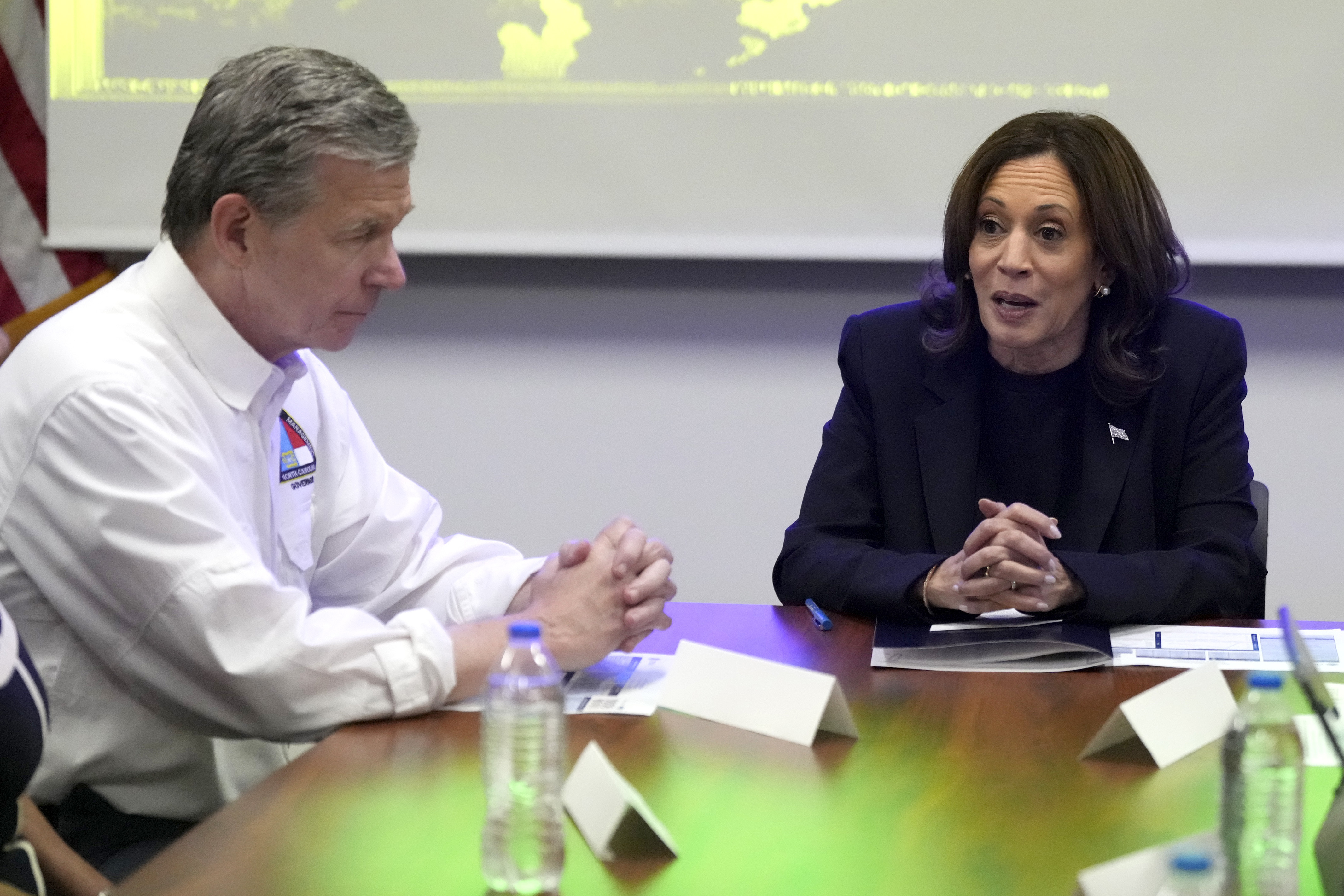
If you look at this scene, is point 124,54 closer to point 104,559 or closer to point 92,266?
point 92,266

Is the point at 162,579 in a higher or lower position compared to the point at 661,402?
higher

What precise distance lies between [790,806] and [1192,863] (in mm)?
490

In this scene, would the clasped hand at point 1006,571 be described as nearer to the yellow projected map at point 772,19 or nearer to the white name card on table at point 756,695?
the white name card on table at point 756,695

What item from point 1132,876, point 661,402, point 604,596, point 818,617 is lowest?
point 661,402

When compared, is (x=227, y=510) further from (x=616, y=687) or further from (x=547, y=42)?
(x=547, y=42)

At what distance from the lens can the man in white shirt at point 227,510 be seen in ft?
5.06

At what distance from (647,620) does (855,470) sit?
739 mm

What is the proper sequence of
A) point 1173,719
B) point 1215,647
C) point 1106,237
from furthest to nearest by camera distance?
point 1106,237
point 1215,647
point 1173,719

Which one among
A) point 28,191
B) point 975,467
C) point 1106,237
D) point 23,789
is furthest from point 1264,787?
point 28,191

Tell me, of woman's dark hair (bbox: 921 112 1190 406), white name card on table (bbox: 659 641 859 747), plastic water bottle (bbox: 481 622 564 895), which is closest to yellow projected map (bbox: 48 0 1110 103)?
woman's dark hair (bbox: 921 112 1190 406)

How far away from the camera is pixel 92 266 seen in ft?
12.5

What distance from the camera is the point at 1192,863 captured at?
2.84 feet

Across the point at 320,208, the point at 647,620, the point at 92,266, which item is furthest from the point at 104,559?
the point at 92,266

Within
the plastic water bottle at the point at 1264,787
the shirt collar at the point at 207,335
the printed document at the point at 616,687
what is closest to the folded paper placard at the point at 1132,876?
the plastic water bottle at the point at 1264,787
